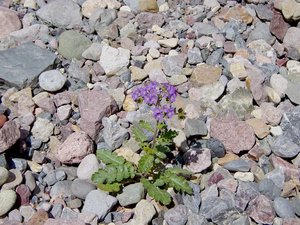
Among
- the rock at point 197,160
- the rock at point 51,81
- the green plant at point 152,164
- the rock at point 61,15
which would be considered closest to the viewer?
the green plant at point 152,164

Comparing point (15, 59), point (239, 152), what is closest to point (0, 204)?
point (15, 59)

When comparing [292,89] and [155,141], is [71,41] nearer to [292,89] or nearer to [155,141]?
[155,141]

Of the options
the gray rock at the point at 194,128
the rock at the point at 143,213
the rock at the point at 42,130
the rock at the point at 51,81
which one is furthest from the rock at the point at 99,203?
the rock at the point at 51,81

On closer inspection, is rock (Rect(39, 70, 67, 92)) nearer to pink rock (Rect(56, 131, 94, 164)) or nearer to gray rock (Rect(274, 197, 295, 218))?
pink rock (Rect(56, 131, 94, 164))

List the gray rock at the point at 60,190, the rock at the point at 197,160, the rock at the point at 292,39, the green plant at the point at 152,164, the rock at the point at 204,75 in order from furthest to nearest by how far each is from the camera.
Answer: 1. the rock at the point at 292,39
2. the rock at the point at 204,75
3. the rock at the point at 197,160
4. the gray rock at the point at 60,190
5. the green plant at the point at 152,164

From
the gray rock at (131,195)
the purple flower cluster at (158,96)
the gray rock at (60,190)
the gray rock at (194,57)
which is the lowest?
the gray rock at (60,190)

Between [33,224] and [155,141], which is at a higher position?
[155,141]

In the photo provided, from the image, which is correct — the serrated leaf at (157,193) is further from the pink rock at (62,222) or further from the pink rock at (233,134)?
the pink rock at (233,134)
